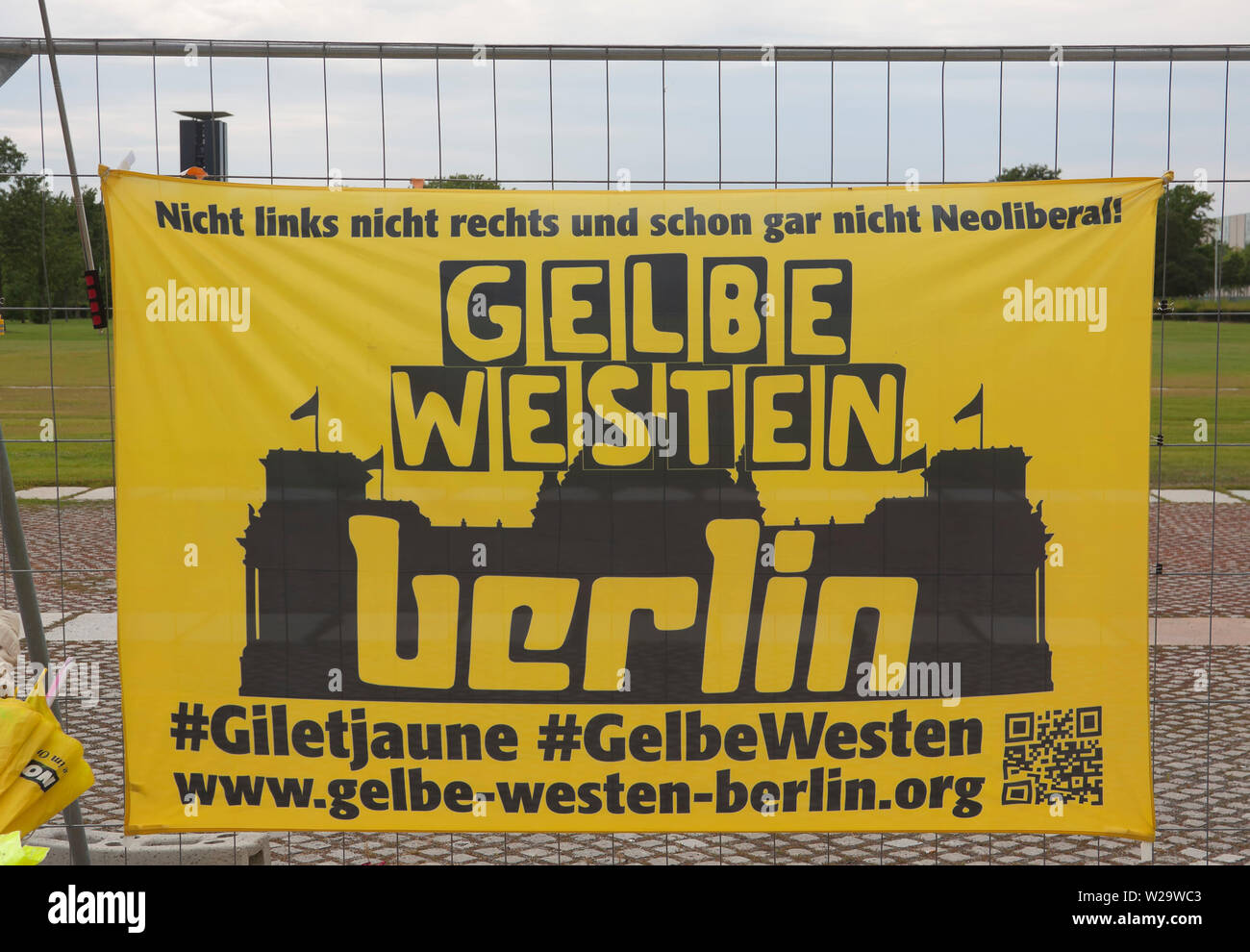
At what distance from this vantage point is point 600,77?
14.0 feet

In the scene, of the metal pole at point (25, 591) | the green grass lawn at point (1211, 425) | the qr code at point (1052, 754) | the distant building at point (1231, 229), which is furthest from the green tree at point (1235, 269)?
the green grass lawn at point (1211, 425)

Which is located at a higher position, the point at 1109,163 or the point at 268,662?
the point at 1109,163

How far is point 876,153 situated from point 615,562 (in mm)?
1804

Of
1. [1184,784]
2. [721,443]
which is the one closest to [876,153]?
[721,443]

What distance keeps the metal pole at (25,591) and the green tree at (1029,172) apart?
3.84 metres

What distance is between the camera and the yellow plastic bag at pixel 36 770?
3.48m

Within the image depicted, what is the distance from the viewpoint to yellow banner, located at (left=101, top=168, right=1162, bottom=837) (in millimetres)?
4184

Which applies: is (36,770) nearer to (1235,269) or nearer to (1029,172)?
(1029,172)

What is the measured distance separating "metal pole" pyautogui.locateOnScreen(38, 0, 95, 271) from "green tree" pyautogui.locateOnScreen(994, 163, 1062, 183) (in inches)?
132

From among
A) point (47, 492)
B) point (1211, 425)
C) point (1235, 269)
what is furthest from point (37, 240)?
point (1211, 425)

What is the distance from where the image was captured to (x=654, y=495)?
167 inches

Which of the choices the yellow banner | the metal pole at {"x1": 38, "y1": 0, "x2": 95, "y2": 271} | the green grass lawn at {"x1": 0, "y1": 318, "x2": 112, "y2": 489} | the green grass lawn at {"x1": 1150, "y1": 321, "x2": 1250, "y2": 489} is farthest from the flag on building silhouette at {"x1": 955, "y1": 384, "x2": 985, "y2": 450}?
the green grass lawn at {"x1": 1150, "y1": 321, "x2": 1250, "y2": 489}

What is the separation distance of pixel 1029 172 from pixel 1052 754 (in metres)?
2.20
